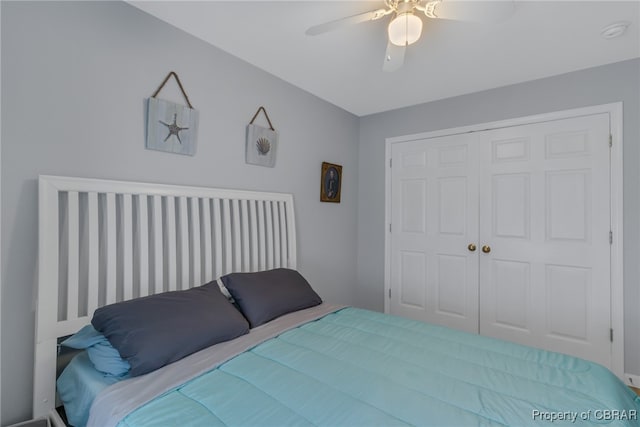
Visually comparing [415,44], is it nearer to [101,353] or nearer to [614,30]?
[614,30]

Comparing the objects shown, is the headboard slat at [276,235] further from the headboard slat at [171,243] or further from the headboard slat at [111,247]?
the headboard slat at [111,247]

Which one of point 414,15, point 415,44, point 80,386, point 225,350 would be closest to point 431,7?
point 414,15

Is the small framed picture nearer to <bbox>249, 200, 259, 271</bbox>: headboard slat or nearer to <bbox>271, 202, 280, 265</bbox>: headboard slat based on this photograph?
<bbox>271, 202, 280, 265</bbox>: headboard slat

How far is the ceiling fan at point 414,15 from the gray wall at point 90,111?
952 millimetres

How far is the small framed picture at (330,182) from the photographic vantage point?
313 centimetres

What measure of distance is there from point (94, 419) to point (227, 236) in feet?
3.95

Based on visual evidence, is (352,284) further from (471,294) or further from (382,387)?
(382,387)

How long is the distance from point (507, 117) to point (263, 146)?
2126mm

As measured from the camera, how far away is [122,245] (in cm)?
172

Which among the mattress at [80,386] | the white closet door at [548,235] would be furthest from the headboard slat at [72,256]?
the white closet door at [548,235]

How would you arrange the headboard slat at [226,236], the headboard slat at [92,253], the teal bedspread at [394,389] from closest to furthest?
the teal bedspread at [394,389] < the headboard slat at [92,253] < the headboard slat at [226,236]

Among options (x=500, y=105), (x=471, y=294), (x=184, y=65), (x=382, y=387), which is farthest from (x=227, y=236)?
(x=500, y=105)

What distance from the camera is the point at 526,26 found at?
1886mm

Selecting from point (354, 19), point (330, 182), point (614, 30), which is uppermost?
point (614, 30)
